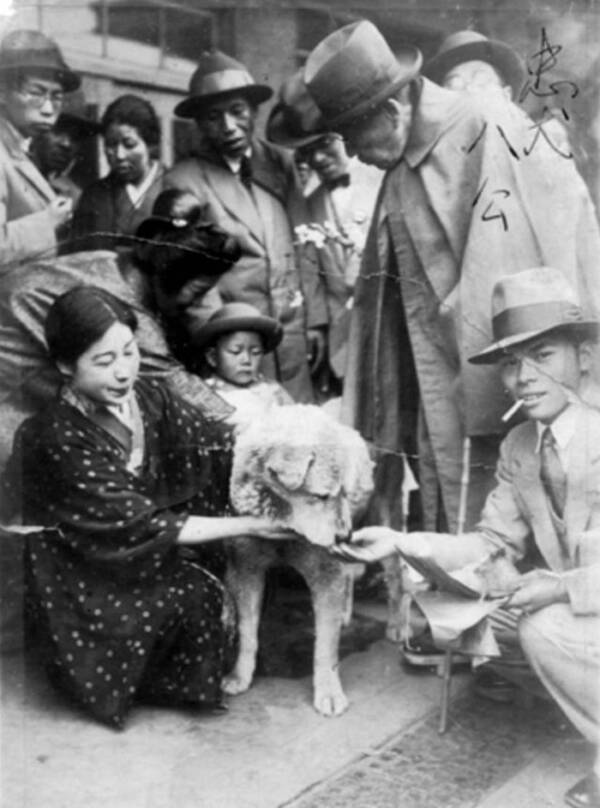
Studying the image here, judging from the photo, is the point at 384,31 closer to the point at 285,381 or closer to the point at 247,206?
the point at 247,206

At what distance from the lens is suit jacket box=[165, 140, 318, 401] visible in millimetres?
3893

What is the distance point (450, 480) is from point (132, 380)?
115 centimetres

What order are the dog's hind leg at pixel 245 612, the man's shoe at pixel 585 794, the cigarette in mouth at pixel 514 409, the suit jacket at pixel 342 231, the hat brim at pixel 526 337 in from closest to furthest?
the man's shoe at pixel 585 794, the hat brim at pixel 526 337, the cigarette in mouth at pixel 514 409, the dog's hind leg at pixel 245 612, the suit jacket at pixel 342 231

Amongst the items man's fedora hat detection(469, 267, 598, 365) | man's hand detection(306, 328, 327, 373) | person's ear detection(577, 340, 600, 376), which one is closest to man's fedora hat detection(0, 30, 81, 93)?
man's hand detection(306, 328, 327, 373)

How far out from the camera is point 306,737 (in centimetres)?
363

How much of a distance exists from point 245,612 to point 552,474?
111cm

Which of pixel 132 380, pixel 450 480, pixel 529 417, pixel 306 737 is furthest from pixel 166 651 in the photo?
pixel 529 417

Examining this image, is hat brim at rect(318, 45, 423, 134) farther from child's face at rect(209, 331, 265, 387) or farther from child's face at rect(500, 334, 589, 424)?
child's face at rect(500, 334, 589, 424)

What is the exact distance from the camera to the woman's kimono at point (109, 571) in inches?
142

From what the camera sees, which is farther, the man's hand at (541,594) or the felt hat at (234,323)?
the felt hat at (234,323)

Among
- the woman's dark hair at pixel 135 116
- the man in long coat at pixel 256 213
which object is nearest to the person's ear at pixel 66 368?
the man in long coat at pixel 256 213

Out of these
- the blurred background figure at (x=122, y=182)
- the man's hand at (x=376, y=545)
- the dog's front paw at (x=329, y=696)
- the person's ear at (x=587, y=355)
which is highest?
the blurred background figure at (x=122, y=182)

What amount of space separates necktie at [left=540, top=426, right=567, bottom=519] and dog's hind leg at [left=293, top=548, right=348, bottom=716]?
0.73 m

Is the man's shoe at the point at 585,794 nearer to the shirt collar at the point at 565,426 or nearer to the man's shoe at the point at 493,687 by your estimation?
the man's shoe at the point at 493,687
